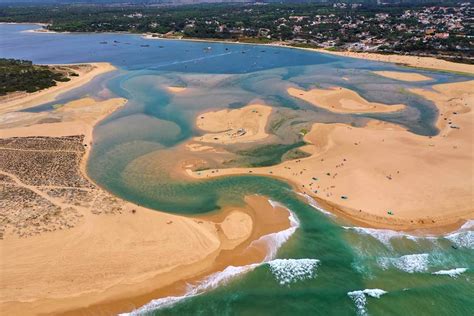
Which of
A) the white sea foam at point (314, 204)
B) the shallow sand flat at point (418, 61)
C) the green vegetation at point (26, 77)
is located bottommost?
the white sea foam at point (314, 204)

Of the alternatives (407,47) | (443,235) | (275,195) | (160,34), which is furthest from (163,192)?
(160,34)

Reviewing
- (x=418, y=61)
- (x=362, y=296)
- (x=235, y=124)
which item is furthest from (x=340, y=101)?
(x=418, y=61)

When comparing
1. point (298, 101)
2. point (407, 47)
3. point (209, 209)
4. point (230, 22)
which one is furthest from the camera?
point (230, 22)

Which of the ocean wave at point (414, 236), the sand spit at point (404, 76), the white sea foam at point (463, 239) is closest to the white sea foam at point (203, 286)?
the ocean wave at point (414, 236)

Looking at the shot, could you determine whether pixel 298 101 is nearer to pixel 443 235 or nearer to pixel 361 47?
pixel 443 235

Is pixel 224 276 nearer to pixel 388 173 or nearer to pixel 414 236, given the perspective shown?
pixel 414 236

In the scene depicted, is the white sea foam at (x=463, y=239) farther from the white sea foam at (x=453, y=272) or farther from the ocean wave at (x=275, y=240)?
the ocean wave at (x=275, y=240)
